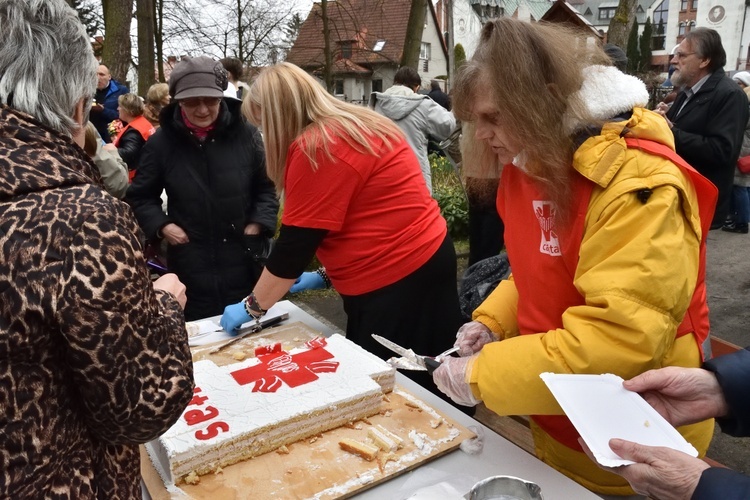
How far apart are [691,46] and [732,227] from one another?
3.79m

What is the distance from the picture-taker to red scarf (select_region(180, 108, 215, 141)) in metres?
2.96

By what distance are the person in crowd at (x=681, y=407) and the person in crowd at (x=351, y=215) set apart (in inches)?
44.5

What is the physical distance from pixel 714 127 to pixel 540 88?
145 inches

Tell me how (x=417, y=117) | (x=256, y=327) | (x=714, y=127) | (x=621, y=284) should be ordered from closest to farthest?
(x=621, y=284) → (x=256, y=327) → (x=714, y=127) → (x=417, y=117)

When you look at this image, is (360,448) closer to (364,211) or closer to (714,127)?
(364,211)

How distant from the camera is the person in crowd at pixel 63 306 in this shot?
905 millimetres

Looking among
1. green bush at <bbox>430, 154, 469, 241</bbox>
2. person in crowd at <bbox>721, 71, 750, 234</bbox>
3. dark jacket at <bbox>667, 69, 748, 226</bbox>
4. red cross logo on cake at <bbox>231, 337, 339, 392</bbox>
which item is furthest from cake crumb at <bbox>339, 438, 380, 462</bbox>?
person in crowd at <bbox>721, 71, 750, 234</bbox>

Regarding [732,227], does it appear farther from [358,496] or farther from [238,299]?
[358,496]

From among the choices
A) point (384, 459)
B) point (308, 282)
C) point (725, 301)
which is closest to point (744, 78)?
point (725, 301)

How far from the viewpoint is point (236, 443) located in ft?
4.67

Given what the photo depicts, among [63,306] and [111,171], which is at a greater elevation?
[63,306]

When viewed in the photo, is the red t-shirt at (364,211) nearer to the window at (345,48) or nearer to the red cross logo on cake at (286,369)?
the red cross logo on cake at (286,369)

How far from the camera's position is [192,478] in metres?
1.36

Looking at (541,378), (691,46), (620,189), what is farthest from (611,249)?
(691,46)
